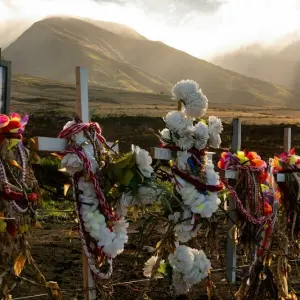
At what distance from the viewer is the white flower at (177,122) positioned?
12.6ft

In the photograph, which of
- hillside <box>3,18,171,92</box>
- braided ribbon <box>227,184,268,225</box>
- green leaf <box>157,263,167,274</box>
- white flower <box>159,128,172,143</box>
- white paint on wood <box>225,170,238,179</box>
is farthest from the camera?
hillside <box>3,18,171,92</box>

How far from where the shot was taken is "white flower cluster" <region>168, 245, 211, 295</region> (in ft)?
12.2

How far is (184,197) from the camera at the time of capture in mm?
3756

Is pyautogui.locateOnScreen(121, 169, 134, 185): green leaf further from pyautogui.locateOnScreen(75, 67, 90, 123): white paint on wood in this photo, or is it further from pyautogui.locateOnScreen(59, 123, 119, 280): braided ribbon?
pyautogui.locateOnScreen(75, 67, 90, 123): white paint on wood

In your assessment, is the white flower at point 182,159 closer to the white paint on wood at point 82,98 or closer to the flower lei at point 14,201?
the white paint on wood at point 82,98

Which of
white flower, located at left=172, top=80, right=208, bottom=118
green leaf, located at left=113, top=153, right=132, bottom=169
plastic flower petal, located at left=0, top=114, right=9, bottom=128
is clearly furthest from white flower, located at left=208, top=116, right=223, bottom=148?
plastic flower petal, located at left=0, top=114, right=9, bottom=128

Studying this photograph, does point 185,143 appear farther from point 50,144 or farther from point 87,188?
point 50,144

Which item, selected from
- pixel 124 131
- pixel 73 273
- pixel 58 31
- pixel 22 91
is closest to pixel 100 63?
pixel 58 31

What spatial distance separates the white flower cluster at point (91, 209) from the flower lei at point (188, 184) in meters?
0.62

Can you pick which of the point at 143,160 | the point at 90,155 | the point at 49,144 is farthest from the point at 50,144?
the point at 143,160

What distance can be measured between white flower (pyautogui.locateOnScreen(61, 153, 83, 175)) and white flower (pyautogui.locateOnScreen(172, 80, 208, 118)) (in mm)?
1026

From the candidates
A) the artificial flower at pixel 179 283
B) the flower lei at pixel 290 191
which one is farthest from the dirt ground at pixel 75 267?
the flower lei at pixel 290 191

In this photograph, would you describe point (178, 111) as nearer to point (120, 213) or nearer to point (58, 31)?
point (120, 213)

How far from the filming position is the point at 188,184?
3.81 metres
